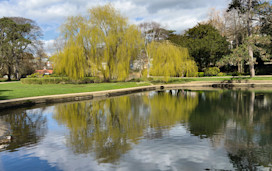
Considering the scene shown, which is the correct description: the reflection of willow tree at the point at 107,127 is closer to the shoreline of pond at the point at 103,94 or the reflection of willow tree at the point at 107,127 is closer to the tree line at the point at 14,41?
the shoreline of pond at the point at 103,94

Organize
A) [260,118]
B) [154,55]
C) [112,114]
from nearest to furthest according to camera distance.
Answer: [260,118] → [112,114] → [154,55]

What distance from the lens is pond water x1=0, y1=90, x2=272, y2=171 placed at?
207 inches

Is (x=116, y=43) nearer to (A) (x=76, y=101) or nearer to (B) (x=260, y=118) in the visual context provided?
(A) (x=76, y=101)

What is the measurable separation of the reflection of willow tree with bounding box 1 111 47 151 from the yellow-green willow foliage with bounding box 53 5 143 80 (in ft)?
51.7

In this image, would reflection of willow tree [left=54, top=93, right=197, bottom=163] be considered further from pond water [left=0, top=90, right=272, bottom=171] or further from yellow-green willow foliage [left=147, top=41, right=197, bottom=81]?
yellow-green willow foliage [left=147, top=41, right=197, bottom=81]

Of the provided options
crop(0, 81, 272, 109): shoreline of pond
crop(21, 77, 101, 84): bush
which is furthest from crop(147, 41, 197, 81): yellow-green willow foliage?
crop(21, 77, 101, 84): bush

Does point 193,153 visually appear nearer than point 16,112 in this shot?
Yes

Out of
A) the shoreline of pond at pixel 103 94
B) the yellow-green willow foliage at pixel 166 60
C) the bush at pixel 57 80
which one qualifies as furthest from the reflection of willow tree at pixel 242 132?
the bush at pixel 57 80

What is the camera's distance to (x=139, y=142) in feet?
22.0

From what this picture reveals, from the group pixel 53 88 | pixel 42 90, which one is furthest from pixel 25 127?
pixel 53 88

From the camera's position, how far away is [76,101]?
52.5 feet

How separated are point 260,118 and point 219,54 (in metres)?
33.8

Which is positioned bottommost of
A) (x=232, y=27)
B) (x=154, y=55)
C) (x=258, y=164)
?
(x=258, y=164)

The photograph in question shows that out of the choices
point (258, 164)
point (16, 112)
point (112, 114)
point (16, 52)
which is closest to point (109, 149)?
point (258, 164)
